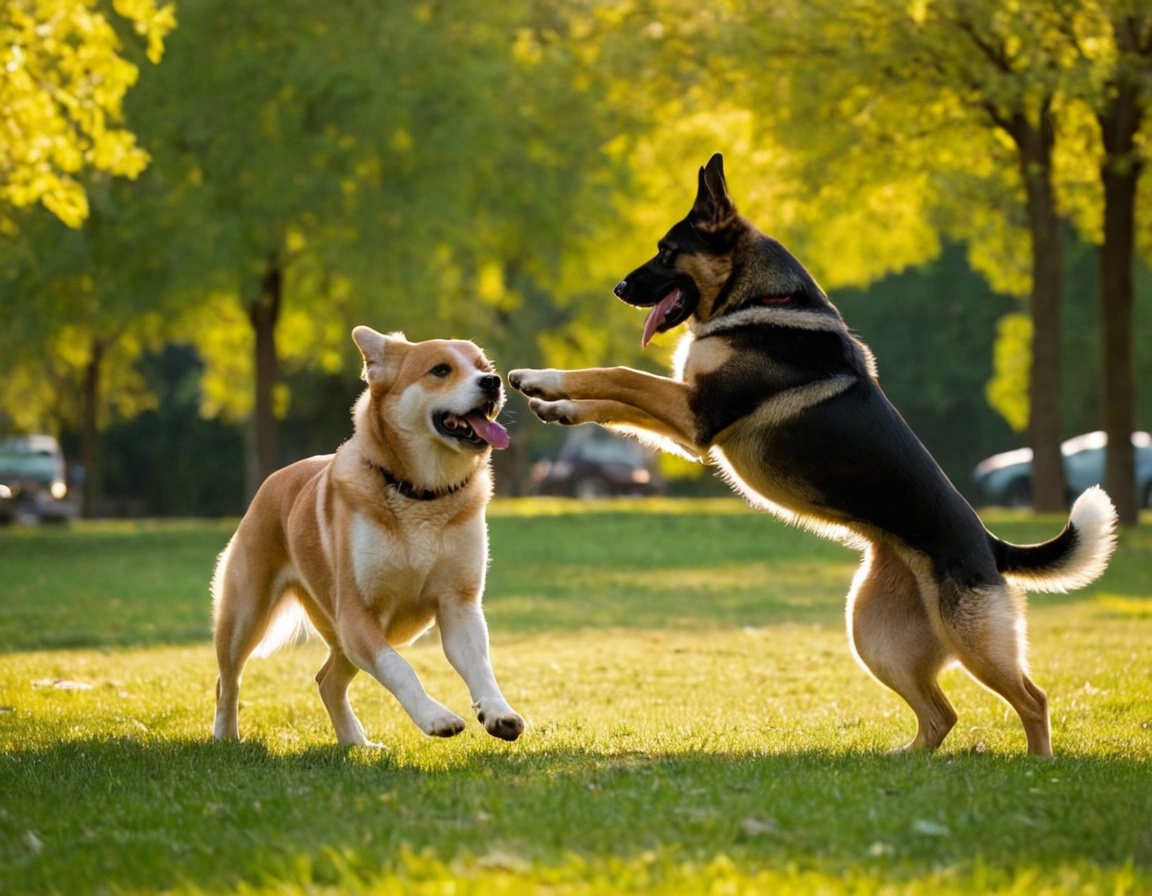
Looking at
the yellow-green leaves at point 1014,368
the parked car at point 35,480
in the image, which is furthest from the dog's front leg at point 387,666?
the yellow-green leaves at point 1014,368

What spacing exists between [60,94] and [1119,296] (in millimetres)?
15562

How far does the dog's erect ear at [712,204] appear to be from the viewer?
7566 mm

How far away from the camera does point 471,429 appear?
7070 mm

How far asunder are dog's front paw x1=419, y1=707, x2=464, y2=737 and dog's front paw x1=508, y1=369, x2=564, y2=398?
1.61 m

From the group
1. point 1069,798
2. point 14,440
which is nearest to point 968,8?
point 1069,798

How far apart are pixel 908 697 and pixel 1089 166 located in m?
19.7

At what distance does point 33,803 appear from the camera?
18.6 feet

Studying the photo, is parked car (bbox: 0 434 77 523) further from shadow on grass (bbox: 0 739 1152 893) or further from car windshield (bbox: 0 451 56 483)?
shadow on grass (bbox: 0 739 1152 893)

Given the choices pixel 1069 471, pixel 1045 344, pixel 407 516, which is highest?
pixel 1045 344

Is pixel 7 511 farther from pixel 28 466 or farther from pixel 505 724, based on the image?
pixel 505 724

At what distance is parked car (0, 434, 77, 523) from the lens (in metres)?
36.2

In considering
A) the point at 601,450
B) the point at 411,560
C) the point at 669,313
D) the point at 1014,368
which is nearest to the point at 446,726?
the point at 411,560

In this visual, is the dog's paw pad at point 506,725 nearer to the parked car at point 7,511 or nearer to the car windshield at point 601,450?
the parked car at point 7,511

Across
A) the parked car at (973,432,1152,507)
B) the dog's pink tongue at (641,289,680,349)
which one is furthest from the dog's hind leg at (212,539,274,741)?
the parked car at (973,432,1152,507)
